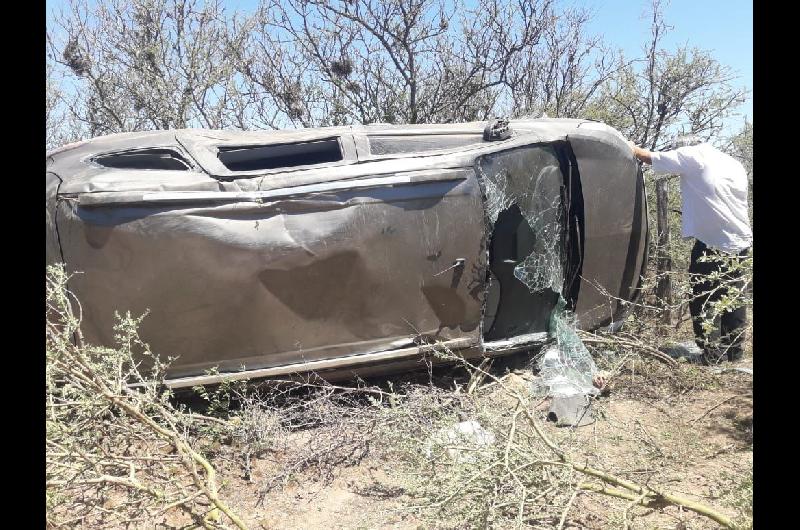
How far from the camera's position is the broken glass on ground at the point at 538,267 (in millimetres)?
4438

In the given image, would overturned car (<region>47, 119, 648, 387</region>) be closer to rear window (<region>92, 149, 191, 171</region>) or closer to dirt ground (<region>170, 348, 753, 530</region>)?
rear window (<region>92, 149, 191, 171</region>)

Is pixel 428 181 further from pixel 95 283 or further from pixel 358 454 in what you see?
pixel 95 283

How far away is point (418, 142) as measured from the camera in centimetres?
445

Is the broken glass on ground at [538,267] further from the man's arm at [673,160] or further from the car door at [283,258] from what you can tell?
the man's arm at [673,160]

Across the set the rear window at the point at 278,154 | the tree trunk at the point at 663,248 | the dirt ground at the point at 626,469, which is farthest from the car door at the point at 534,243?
the tree trunk at the point at 663,248

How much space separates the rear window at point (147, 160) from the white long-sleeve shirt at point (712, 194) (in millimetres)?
3487

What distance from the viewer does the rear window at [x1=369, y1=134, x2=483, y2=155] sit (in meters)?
4.31

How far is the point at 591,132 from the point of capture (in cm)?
463

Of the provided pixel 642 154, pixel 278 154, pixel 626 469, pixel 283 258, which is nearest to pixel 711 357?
pixel 642 154

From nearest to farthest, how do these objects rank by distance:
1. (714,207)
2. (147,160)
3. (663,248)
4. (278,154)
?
(147,160) → (278,154) → (714,207) → (663,248)

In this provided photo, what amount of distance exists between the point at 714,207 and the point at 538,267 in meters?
1.47

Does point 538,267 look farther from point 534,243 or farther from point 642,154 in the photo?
point 642,154

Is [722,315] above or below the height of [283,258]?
below
